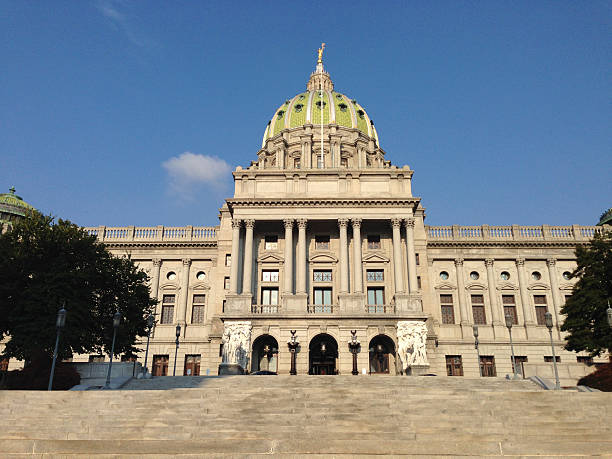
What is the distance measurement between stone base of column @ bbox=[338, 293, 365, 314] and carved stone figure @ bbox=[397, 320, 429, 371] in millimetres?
3479

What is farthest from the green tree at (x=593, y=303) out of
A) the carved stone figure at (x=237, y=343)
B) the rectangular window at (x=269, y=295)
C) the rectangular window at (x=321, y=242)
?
the rectangular window at (x=269, y=295)

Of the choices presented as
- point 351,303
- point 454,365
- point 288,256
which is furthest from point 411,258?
point 454,365


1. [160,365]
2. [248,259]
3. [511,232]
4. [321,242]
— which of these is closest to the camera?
[248,259]

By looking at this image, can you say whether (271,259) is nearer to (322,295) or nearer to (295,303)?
(322,295)

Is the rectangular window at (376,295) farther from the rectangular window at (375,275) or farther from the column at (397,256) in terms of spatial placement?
the column at (397,256)

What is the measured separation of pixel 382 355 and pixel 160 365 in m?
22.2

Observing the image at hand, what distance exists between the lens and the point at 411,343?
4225 cm

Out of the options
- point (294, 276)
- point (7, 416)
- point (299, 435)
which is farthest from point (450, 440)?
point (294, 276)

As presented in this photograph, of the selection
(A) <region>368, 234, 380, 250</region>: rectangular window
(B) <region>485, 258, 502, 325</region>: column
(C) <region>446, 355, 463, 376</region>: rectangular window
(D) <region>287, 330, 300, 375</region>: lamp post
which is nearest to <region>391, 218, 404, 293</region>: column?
(A) <region>368, 234, 380, 250</region>: rectangular window

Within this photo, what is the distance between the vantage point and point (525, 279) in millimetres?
53938

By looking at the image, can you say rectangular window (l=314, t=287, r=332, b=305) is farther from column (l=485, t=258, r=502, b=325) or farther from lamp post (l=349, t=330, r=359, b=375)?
column (l=485, t=258, r=502, b=325)

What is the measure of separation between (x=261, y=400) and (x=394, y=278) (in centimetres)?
2604

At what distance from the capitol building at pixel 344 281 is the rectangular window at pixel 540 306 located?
0.34 ft

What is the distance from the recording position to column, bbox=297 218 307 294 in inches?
1801
